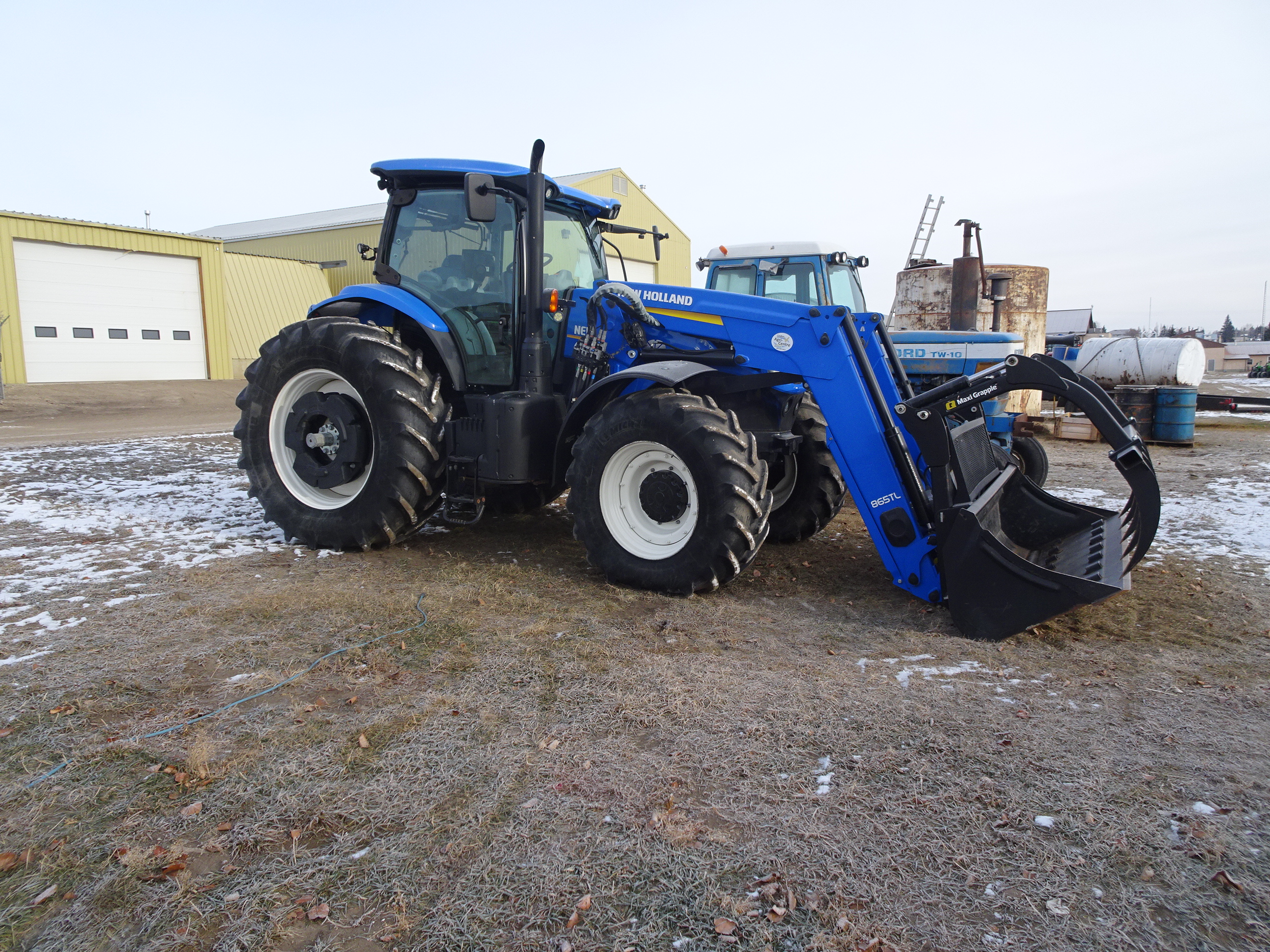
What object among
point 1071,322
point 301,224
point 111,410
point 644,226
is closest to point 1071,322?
point 1071,322

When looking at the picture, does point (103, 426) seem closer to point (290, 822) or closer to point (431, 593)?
point (431, 593)

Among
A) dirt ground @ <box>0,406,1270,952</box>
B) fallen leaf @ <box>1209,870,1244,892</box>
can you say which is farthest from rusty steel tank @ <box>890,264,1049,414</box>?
fallen leaf @ <box>1209,870,1244,892</box>

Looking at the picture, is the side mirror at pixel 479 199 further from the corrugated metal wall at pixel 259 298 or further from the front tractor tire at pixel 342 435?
the corrugated metal wall at pixel 259 298

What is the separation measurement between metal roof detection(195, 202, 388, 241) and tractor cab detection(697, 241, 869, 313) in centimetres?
2136

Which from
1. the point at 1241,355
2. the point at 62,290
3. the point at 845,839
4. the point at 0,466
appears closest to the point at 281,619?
the point at 845,839

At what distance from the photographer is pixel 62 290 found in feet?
59.2

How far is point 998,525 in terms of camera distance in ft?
14.8

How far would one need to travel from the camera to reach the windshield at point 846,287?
8.80 metres

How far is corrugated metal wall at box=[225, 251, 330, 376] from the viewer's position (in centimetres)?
2202

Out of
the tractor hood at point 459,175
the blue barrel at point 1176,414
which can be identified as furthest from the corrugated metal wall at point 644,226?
the tractor hood at point 459,175

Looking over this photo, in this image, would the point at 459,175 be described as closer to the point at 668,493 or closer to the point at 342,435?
the point at 342,435

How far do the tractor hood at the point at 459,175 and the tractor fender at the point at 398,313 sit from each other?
768mm

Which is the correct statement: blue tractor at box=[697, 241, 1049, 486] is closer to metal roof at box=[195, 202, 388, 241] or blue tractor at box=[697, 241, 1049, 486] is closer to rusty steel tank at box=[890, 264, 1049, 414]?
rusty steel tank at box=[890, 264, 1049, 414]

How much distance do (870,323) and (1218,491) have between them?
5.44 metres
